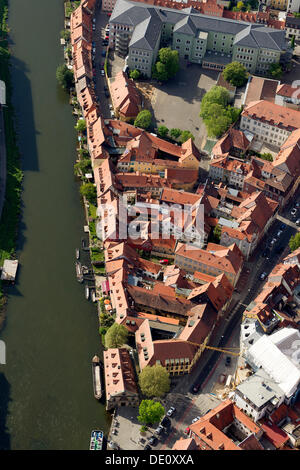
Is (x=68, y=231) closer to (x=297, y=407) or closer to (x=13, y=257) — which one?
(x=13, y=257)

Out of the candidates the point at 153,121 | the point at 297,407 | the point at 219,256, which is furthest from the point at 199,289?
the point at 153,121

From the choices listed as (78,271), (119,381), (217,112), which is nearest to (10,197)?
(78,271)

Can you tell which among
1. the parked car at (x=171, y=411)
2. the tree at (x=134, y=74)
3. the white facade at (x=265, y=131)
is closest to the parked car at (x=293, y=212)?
the white facade at (x=265, y=131)

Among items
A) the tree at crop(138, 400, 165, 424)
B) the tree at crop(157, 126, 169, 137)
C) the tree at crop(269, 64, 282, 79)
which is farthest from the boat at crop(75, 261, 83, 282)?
the tree at crop(269, 64, 282, 79)

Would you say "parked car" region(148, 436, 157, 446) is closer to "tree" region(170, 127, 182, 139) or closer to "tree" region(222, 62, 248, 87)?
"tree" region(170, 127, 182, 139)

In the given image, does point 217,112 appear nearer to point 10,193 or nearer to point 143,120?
point 143,120

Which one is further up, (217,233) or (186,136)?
(186,136)
